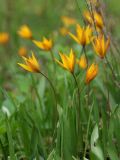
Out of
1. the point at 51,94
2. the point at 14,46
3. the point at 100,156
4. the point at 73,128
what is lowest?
the point at 100,156

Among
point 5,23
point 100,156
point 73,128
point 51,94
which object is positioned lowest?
point 100,156

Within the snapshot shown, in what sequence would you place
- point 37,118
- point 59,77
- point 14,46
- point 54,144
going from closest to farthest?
point 54,144
point 37,118
point 59,77
point 14,46

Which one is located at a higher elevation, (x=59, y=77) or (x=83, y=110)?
(x=59, y=77)

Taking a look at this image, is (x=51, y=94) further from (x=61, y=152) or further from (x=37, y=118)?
(x=61, y=152)

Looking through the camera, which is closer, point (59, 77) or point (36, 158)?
point (36, 158)

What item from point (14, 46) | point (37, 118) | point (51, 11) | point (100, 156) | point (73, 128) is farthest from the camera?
point (51, 11)

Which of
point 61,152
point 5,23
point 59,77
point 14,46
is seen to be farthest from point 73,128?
point 5,23

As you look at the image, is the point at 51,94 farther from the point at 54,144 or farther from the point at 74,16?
the point at 74,16

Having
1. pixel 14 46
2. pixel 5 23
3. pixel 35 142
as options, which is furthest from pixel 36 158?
pixel 5 23

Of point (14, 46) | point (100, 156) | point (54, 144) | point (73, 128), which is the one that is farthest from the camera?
point (14, 46)
